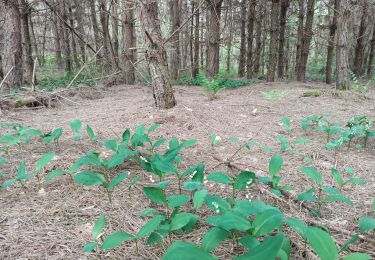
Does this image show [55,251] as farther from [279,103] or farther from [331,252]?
[279,103]

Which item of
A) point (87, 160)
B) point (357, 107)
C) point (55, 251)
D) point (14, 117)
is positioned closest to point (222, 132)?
point (87, 160)

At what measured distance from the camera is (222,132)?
3.44 meters

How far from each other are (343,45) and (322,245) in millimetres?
5819

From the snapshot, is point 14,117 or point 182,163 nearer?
point 182,163

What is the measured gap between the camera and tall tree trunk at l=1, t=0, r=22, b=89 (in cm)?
586

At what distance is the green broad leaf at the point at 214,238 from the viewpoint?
110cm

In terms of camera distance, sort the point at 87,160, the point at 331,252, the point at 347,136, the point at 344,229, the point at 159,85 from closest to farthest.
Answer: the point at 331,252
the point at 344,229
the point at 87,160
the point at 347,136
the point at 159,85

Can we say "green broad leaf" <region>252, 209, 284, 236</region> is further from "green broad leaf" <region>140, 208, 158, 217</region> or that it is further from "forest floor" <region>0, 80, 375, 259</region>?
"green broad leaf" <region>140, 208, 158, 217</region>

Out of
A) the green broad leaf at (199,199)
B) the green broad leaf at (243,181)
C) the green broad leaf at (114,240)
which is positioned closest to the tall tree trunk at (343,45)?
the green broad leaf at (243,181)

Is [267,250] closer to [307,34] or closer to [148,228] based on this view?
[148,228]

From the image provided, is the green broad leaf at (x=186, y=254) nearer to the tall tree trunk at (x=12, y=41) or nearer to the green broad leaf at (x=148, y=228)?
the green broad leaf at (x=148, y=228)

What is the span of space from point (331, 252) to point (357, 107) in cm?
441

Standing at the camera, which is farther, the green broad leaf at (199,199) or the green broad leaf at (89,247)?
the green broad leaf at (199,199)

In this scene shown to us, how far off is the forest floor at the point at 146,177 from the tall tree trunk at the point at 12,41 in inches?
60.7
